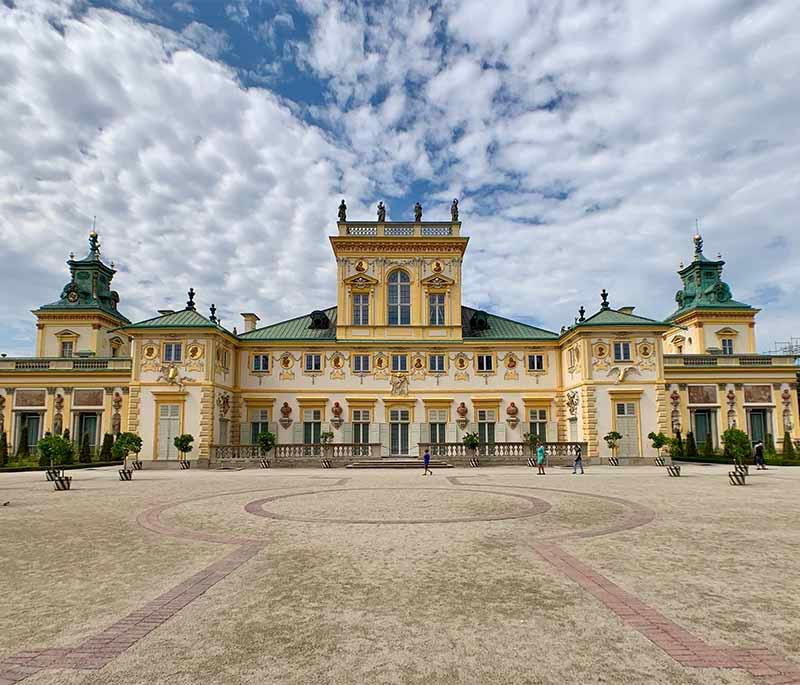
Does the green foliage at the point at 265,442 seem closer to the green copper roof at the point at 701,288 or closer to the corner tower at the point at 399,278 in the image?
the corner tower at the point at 399,278

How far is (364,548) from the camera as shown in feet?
32.7

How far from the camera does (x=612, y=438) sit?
35812 mm

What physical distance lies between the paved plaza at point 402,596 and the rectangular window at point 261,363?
26.6 metres

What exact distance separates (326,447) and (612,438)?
1780cm

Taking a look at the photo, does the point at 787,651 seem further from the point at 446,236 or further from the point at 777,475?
the point at 446,236

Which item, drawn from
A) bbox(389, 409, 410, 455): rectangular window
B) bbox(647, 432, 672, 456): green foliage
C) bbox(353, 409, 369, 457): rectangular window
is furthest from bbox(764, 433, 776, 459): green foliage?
bbox(353, 409, 369, 457): rectangular window

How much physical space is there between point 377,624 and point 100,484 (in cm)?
2077

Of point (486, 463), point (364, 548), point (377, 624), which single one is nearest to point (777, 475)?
point (486, 463)

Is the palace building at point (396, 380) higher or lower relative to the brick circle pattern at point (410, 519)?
higher

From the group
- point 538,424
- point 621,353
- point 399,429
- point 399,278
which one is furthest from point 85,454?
point 621,353

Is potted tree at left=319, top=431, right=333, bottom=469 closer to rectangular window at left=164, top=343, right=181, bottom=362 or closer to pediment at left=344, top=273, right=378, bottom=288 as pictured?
rectangular window at left=164, top=343, right=181, bottom=362

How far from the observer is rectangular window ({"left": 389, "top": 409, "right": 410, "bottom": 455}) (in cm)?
3984

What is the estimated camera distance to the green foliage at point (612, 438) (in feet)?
117

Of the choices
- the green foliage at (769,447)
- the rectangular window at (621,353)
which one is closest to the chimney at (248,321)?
the rectangular window at (621,353)
